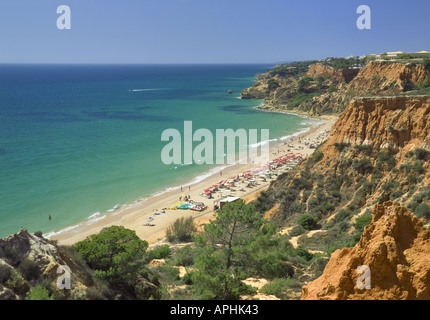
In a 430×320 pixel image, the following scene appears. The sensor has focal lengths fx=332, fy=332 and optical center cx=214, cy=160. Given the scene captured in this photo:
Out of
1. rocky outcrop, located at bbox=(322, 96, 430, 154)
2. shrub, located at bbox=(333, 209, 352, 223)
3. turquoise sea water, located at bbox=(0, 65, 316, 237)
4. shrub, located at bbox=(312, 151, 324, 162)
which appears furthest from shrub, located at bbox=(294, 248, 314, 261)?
turquoise sea water, located at bbox=(0, 65, 316, 237)

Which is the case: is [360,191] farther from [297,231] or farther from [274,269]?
[274,269]

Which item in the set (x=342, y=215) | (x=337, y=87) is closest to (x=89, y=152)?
(x=342, y=215)

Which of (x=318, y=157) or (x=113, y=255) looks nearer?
(x=113, y=255)

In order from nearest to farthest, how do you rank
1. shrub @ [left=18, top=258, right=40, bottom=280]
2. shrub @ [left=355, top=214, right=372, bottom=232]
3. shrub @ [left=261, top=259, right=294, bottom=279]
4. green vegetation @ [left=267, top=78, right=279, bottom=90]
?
1. shrub @ [left=18, top=258, right=40, bottom=280]
2. shrub @ [left=261, top=259, right=294, bottom=279]
3. shrub @ [left=355, top=214, right=372, bottom=232]
4. green vegetation @ [left=267, top=78, right=279, bottom=90]

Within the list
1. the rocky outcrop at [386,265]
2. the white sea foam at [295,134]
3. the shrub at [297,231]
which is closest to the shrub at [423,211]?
the shrub at [297,231]

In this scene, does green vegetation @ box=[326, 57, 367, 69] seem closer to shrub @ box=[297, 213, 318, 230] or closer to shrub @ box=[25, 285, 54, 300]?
shrub @ box=[297, 213, 318, 230]

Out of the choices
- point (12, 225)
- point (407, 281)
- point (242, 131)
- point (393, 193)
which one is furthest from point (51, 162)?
point (407, 281)

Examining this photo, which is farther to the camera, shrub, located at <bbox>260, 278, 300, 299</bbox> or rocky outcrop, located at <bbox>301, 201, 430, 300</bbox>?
shrub, located at <bbox>260, 278, 300, 299</bbox>
